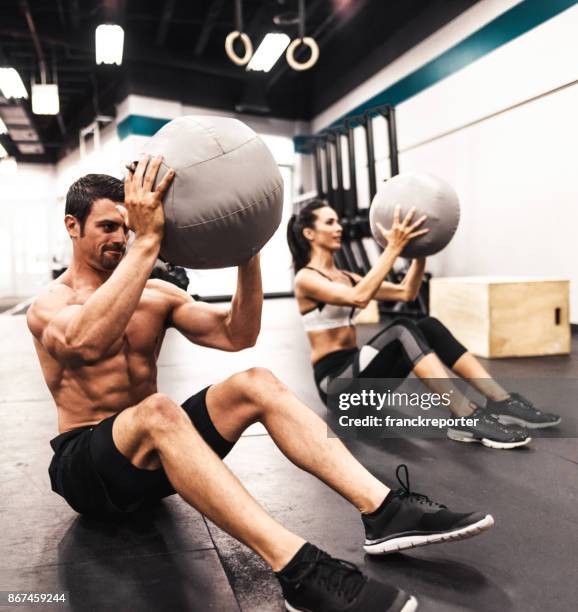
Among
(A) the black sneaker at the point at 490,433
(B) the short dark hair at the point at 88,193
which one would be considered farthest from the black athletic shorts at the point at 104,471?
(A) the black sneaker at the point at 490,433

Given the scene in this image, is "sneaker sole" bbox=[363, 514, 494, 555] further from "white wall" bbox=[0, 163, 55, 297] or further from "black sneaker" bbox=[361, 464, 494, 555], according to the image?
"white wall" bbox=[0, 163, 55, 297]

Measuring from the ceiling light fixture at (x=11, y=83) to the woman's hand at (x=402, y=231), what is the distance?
256 inches

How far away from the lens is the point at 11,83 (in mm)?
7746

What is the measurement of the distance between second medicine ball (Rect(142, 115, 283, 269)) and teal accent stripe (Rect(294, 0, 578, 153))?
489 centimetres

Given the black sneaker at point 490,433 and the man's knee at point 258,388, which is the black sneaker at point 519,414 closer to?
the black sneaker at point 490,433

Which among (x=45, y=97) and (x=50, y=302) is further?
(x=45, y=97)

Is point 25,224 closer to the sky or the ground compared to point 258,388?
closer to the sky

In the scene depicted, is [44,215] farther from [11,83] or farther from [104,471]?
[104,471]

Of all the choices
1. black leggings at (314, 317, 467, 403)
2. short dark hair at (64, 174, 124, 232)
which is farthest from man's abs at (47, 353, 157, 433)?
black leggings at (314, 317, 467, 403)

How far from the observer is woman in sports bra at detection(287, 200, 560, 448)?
2.36 m

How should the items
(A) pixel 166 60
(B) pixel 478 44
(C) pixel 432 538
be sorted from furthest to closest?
(A) pixel 166 60 → (B) pixel 478 44 → (C) pixel 432 538

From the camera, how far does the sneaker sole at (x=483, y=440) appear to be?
2281 mm

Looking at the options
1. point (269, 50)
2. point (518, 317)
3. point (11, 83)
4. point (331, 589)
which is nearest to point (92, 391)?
point (331, 589)

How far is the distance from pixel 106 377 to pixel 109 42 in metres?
6.14
